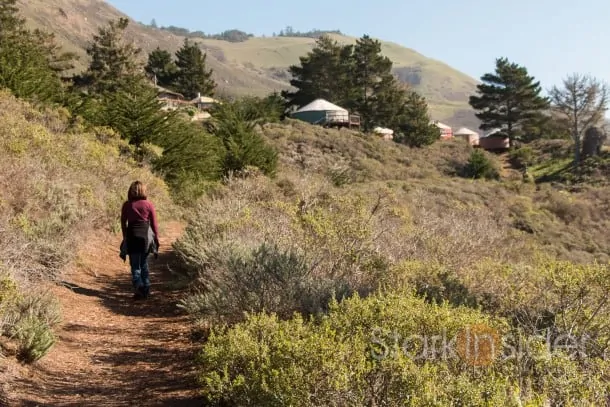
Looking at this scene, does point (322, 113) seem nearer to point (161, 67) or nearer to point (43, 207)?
A: point (161, 67)

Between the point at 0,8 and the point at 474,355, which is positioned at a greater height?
the point at 0,8

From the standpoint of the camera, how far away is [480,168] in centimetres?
3819

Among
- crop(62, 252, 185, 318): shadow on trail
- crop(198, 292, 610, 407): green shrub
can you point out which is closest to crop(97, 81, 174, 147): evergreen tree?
crop(62, 252, 185, 318): shadow on trail

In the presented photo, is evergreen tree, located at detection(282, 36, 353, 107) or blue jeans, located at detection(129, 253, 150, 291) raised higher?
evergreen tree, located at detection(282, 36, 353, 107)

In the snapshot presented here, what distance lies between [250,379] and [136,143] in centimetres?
1404

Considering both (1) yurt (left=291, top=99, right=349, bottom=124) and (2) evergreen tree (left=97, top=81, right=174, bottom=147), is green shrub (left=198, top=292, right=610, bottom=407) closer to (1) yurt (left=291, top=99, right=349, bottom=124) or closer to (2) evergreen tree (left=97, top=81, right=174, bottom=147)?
(2) evergreen tree (left=97, top=81, right=174, bottom=147)

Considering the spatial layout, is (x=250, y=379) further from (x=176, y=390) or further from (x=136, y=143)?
(x=136, y=143)

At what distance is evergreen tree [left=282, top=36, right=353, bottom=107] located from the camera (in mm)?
48938

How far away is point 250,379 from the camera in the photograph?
3.23 m

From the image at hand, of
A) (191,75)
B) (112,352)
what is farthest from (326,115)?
(112,352)

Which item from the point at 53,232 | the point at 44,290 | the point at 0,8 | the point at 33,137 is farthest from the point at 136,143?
the point at 0,8

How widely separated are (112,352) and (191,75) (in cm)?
4801

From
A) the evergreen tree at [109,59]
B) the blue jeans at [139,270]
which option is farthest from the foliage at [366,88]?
the blue jeans at [139,270]

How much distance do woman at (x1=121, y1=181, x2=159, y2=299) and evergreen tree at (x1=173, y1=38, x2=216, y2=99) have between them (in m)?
44.9
